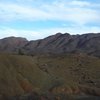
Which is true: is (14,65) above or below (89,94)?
above

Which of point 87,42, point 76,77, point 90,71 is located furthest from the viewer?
point 87,42

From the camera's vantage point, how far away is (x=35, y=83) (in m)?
53.3

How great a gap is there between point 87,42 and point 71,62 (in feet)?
342

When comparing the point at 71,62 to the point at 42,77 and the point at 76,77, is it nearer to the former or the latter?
the point at 76,77

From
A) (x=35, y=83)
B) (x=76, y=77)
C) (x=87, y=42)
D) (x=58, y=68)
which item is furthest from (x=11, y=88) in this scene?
(x=87, y=42)

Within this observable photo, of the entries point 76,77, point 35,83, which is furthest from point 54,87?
point 76,77

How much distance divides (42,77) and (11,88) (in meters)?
10.6

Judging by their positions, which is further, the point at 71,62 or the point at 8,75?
the point at 71,62

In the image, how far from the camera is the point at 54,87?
2108 inches

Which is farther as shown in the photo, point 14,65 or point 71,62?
point 71,62

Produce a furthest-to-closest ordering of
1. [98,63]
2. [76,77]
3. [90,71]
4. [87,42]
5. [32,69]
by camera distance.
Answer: [87,42]
[98,63]
[90,71]
[76,77]
[32,69]

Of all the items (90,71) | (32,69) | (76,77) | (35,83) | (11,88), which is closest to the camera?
(11,88)

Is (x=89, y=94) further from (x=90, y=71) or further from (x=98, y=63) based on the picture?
(x=98, y=63)

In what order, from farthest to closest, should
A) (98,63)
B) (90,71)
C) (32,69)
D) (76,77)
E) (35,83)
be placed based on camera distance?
(98,63)
(90,71)
(76,77)
(32,69)
(35,83)
